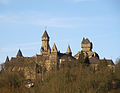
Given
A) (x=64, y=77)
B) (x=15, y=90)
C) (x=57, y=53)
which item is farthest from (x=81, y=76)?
(x=57, y=53)

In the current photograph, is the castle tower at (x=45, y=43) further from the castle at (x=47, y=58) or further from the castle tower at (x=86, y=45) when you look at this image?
the castle tower at (x=86, y=45)

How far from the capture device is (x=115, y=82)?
160ft

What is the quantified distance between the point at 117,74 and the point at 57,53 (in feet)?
235

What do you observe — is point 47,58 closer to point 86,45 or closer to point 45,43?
point 86,45

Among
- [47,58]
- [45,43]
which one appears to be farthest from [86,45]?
[47,58]

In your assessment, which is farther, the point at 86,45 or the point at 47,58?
the point at 86,45

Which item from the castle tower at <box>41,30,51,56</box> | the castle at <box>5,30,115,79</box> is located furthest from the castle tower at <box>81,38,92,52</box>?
the castle tower at <box>41,30,51,56</box>

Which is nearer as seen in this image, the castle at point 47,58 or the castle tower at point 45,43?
the castle at point 47,58

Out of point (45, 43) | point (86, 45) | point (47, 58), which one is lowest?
point (47, 58)

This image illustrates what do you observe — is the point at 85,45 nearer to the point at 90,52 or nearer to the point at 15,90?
the point at 90,52

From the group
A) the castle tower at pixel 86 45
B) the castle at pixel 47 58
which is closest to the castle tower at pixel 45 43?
the castle at pixel 47 58

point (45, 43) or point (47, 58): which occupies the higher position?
point (45, 43)

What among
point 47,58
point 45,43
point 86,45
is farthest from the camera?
point 45,43

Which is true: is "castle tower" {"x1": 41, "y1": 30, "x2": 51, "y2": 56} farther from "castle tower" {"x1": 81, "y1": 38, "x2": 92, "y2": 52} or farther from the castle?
"castle tower" {"x1": 81, "y1": 38, "x2": 92, "y2": 52}
